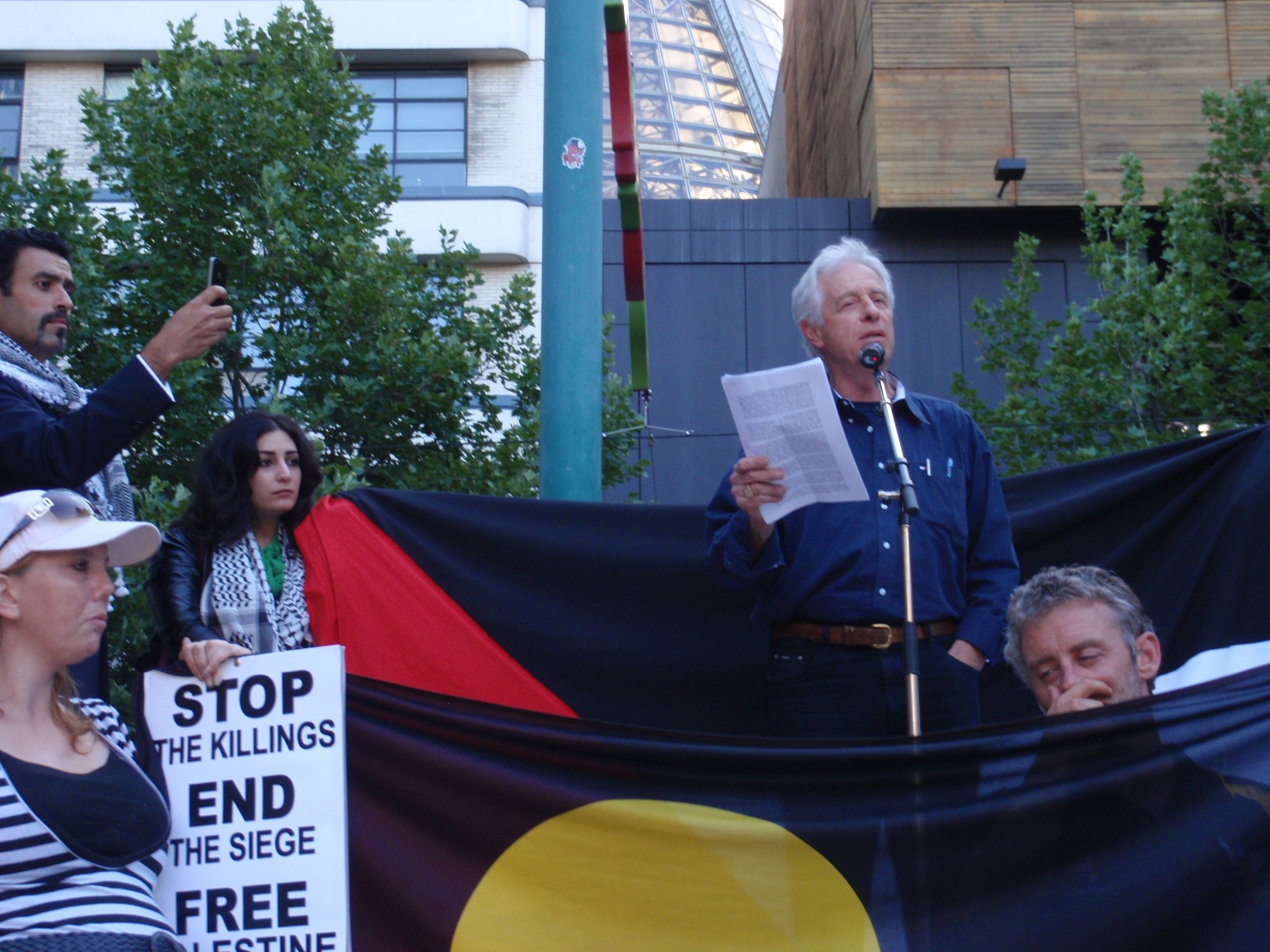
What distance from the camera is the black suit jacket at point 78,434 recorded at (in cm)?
309

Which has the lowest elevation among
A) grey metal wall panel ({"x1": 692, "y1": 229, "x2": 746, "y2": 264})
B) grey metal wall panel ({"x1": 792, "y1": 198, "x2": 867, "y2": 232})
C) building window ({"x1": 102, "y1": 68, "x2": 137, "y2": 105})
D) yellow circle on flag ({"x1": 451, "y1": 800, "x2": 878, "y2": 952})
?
yellow circle on flag ({"x1": 451, "y1": 800, "x2": 878, "y2": 952})

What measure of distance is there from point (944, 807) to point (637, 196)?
294cm

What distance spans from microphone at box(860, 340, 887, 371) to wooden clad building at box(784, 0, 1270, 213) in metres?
10.5

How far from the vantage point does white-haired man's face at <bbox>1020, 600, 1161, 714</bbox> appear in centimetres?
289

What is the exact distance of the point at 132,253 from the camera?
24.9 ft

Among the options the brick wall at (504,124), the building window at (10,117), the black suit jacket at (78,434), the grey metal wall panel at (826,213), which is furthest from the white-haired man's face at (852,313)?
the building window at (10,117)

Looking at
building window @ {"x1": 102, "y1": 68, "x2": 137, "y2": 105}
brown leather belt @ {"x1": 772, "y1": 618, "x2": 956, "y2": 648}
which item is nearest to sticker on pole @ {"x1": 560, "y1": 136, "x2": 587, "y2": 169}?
brown leather belt @ {"x1": 772, "y1": 618, "x2": 956, "y2": 648}

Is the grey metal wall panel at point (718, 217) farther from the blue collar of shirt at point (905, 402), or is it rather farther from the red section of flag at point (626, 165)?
the blue collar of shirt at point (905, 402)

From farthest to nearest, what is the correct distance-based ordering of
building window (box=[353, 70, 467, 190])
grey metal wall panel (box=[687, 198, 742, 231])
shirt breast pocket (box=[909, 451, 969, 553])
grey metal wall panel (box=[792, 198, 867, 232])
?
building window (box=[353, 70, 467, 190]), grey metal wall panel (box=[687, 198, 742, 231]), grey metal wall panel (box=[792, 198, 867, 232]), shirt breast pocket (box=[909, 451, 969, 553])

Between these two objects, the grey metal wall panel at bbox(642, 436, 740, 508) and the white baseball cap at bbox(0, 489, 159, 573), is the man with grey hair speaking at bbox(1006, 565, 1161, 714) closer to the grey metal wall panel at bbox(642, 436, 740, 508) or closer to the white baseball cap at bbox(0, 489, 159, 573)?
the white baseball cap at bbox(0, 489, 159, 573)

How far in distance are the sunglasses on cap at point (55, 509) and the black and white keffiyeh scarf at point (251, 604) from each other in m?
0.75

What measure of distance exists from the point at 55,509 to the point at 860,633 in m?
1.90

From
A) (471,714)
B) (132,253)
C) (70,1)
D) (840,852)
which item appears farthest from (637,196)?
(70,1)

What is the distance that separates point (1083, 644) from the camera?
2.96 meters
